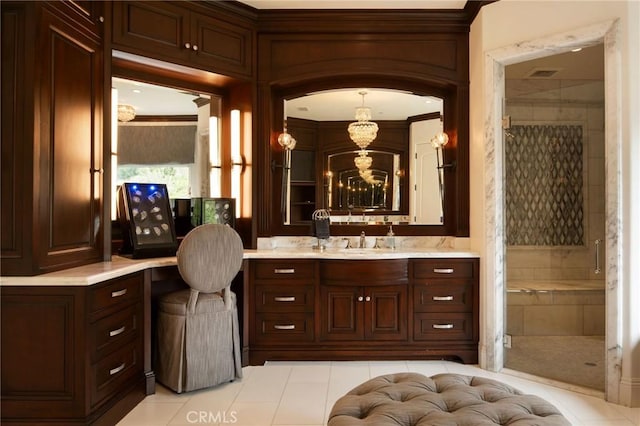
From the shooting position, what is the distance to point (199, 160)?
393 cm

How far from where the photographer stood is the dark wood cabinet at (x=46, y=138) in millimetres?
2320

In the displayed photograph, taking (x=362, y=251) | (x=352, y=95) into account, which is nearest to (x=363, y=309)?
(x=362, y=251)

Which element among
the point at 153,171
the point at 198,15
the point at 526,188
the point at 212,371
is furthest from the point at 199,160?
the point at 526,188

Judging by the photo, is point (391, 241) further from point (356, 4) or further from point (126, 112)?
point (126, 112)

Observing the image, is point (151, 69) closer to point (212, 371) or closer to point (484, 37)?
point (212, 371)

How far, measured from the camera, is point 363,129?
13.6 ft

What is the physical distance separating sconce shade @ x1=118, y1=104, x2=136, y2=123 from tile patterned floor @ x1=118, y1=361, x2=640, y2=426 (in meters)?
2.11

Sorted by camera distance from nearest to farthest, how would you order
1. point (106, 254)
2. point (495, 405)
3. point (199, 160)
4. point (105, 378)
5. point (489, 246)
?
point (495, 405) < point (105, 378) < point (106, 254) < point (489, 246) < point (199, 160)

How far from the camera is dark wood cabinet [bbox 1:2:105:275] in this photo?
2.32 meters

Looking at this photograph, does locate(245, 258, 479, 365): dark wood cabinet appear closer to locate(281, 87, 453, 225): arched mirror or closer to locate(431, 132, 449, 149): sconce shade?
locate(281, 87, 453, 225): arched mirror

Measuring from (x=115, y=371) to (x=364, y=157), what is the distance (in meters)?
2.70

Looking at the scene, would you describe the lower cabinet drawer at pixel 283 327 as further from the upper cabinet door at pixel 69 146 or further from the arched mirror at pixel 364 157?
the upper cabinet door at pixel 69 146

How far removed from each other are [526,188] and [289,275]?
9.97 feet

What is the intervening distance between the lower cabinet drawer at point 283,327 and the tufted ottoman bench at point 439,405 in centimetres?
156
